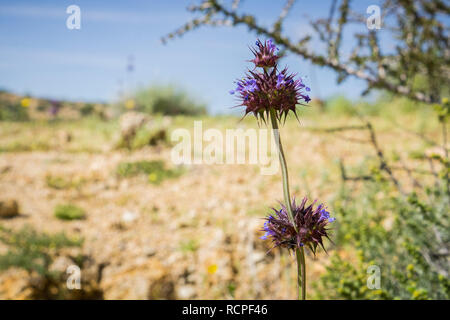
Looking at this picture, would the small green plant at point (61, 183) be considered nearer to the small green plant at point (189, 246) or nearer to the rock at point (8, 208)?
the rock at point (8, 208)

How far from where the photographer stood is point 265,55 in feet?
3.62

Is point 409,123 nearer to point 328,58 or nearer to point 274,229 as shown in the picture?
point 328,58

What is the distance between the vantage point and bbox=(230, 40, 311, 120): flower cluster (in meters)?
1.10

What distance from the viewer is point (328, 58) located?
295cm

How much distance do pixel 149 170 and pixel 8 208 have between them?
194 centimetres

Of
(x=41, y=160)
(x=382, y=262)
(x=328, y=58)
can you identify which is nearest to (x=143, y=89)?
(x=41, y=160)

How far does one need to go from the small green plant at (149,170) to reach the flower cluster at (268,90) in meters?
4.29

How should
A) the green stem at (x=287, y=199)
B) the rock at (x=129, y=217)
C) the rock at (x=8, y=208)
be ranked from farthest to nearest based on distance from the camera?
the rock at (x=8, y=208), the rock at (x=129, y=217), the green stem at (x=287, y=199)

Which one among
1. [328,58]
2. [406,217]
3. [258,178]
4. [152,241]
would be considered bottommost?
[152,241]

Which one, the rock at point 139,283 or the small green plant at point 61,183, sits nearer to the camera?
the rock at point 139,283

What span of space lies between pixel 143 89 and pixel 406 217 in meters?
10.3

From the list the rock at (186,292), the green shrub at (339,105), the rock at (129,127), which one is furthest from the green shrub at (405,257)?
the green shrub at (339,105)

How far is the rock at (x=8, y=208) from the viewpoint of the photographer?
13.8ft
